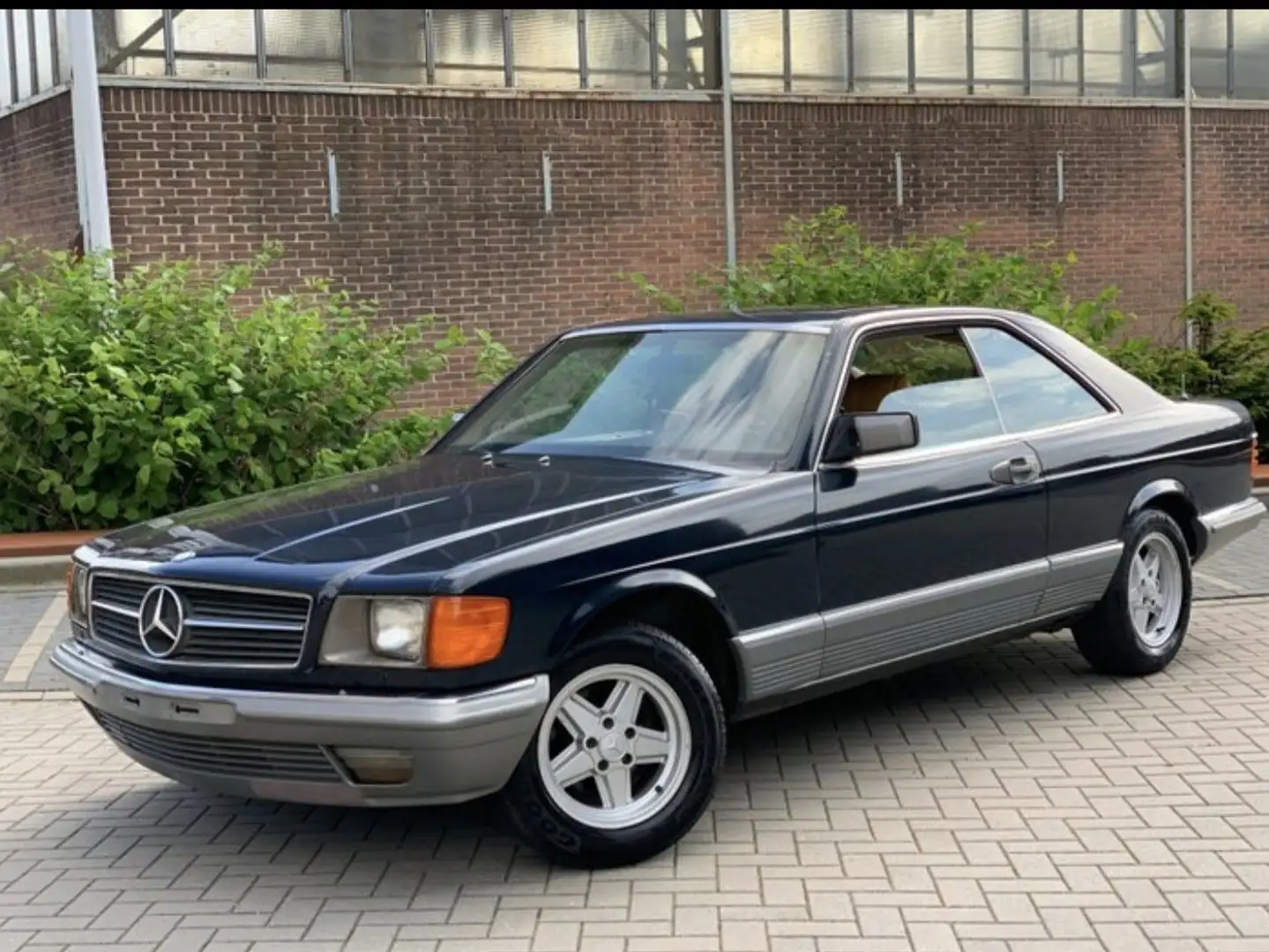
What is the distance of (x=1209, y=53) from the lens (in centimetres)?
1773

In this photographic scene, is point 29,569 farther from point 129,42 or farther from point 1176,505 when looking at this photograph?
point 1176,505

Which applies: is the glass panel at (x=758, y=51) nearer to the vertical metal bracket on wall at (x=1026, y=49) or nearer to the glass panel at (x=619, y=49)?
the glass panel at (x=619, y=49)

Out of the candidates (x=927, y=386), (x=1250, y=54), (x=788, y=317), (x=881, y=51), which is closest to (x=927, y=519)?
(x=927, y=386)

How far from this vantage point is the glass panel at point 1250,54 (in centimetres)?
1789

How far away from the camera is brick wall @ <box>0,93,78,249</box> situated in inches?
508

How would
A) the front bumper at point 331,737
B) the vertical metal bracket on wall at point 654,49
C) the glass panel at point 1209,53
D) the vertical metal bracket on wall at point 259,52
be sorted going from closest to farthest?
the front bumper at point 331,737 < the vertical metal bracket on wall at point 259,52 < the vertical metal bracket on wall at point 654,49 < the glass panel at point 1209,53

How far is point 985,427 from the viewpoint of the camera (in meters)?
5.66

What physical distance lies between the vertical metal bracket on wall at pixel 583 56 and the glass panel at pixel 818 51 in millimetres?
2250

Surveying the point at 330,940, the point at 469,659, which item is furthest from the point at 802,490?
the point at 330,940

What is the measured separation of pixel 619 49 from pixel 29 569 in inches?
323

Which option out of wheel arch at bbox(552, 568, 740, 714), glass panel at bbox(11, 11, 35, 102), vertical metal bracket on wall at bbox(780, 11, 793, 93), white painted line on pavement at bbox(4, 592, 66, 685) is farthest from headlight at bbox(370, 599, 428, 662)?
vertical metal bracket on wall at bbox(780, 11, 793, 93)

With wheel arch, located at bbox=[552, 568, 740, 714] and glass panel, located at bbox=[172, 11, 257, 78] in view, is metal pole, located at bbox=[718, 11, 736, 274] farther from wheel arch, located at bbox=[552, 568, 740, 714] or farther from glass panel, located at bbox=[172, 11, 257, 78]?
wheel arch, located at bbox=[552, 568, 740, 714]

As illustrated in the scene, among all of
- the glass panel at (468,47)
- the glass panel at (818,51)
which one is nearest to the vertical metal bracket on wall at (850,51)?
the glass panel at (818,51)

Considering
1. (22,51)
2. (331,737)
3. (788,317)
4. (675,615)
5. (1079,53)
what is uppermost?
(1079,53)
